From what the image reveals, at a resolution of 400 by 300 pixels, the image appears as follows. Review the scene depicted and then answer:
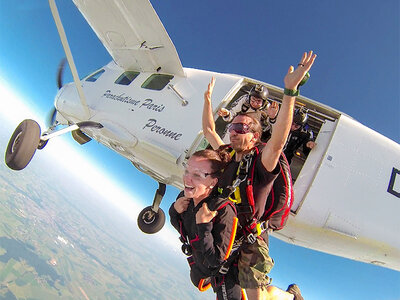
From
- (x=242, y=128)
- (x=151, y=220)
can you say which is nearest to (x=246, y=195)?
(x=242, y=128)

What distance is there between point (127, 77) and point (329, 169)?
5355 mm

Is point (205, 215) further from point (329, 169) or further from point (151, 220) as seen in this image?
point (151, 220)

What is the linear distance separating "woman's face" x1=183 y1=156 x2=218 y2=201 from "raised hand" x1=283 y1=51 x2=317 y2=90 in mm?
759

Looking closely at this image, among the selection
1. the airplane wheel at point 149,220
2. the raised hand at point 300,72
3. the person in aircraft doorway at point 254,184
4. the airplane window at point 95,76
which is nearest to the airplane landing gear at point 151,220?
the airplane wheel at point 149,220

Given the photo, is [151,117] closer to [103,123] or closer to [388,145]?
[103,123]

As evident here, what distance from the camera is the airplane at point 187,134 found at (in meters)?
3.00

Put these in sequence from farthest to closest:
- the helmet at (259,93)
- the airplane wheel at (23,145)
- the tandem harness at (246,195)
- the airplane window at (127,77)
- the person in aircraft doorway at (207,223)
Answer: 1. the airplane window at (127,77)
2. the airplane wheel at (23,145)
3. the helmet at (259,93)
4. the tandem harness at (246,195)
5. the person in aircraft doorway at (207,223)

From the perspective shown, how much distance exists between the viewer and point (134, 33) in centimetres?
535

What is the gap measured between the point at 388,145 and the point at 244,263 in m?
2.86

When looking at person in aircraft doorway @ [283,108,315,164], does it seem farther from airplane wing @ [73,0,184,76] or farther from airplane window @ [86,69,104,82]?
airplane window @ [86,69,104,82]

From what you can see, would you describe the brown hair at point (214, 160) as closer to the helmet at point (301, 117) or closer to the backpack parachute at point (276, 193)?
the backpack parachute at point (276, 193)

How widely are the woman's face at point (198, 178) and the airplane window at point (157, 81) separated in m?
3.95

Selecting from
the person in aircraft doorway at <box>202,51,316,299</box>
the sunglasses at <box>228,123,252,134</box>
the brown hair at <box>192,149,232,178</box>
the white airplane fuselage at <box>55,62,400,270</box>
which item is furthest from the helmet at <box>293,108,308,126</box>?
the brown hair at <box>192,149,232,178</box>

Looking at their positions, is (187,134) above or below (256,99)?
below
